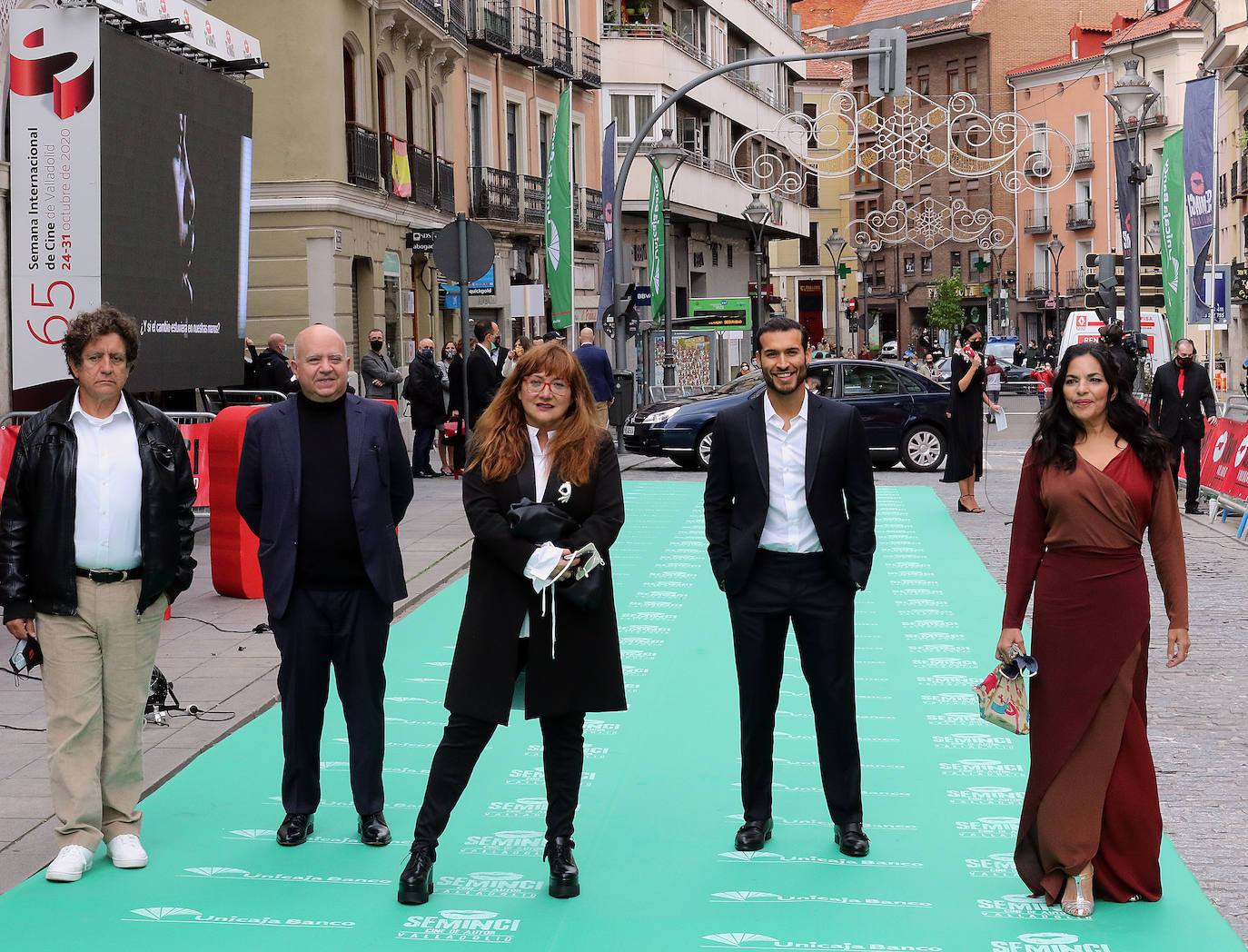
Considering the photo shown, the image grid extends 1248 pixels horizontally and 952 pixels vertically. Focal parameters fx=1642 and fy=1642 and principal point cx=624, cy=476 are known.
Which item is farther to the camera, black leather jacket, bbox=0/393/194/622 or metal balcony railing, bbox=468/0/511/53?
metal balcony railing, bbox=468/0/511/53

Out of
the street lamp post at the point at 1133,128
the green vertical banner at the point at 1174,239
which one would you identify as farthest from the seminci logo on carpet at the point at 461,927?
the green vertical banner at the point at 1174,239

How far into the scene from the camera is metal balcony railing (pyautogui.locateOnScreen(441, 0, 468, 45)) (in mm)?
33906

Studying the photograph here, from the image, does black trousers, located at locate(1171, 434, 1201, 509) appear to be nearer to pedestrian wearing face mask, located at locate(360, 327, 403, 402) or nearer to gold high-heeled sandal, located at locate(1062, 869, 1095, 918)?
pedestrian wearing face mask, located at locate(360, 327, 403, 402)

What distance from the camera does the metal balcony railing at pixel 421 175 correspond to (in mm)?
32281

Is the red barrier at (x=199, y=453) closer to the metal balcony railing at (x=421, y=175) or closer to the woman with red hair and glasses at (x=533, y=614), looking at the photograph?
the woman with red hair and glasses at (x=533, y=614)

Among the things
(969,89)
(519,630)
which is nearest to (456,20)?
(519,630)

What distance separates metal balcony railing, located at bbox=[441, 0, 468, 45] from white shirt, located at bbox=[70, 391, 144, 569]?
29052 millimetres

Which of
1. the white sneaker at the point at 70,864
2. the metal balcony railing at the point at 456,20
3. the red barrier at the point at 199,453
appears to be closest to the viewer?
the white sneaker at the point at 70,864

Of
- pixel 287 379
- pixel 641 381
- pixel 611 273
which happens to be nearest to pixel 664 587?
pixel 287 379

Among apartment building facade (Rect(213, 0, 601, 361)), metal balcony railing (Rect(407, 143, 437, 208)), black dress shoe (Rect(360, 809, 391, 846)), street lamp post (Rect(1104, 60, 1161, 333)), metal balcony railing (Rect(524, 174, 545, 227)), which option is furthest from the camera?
metal balcony railing (Rect(524, 174, 545, 227))

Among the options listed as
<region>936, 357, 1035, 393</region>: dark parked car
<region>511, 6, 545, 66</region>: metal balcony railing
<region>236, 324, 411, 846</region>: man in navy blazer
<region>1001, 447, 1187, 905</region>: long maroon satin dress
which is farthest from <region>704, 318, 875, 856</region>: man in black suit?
<region>936, 357, 1035, 393</region>: dark parked car

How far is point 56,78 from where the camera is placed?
47.4ft

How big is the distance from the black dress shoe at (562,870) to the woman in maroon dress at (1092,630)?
58.5 inches

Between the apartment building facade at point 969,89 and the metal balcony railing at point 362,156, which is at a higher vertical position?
the apartment building facade at point 969,89
